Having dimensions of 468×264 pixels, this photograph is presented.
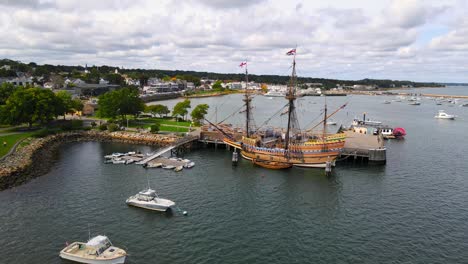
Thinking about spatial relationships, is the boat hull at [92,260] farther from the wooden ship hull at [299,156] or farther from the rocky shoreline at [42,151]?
the wooden ship hull at [299,156]

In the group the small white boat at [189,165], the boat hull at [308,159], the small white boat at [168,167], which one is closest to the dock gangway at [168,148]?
the small white boat at [168,167]

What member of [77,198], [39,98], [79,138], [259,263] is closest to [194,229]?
[259,263]

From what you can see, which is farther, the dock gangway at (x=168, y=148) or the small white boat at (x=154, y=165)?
the dock gangway at (x=168, y=148)

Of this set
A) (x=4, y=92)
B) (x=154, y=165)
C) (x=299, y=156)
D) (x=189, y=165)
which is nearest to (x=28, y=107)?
(x=4, y=92)

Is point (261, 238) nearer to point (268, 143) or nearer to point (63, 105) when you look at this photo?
point (268, 143)

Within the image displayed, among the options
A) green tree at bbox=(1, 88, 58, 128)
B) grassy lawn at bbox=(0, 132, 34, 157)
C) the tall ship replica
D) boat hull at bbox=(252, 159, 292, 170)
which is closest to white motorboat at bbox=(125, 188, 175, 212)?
boat hull at bbox=(252, 159, 292, 170)

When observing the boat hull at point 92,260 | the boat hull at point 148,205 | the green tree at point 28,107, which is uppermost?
the green tree at point 28,107

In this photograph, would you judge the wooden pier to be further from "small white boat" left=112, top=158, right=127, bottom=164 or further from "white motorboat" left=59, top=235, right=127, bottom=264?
"white motorboat" left=59, top=235, right=127, bottom=264
